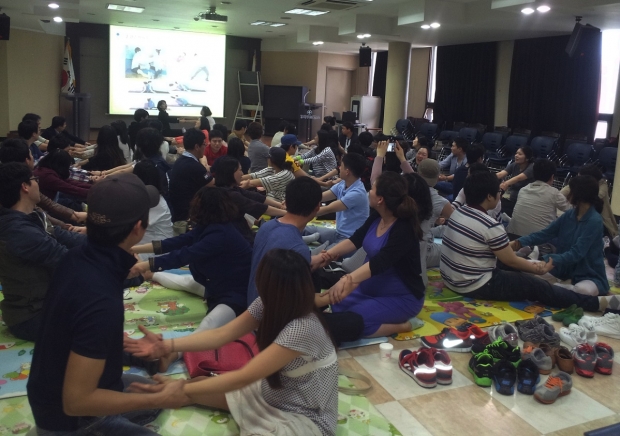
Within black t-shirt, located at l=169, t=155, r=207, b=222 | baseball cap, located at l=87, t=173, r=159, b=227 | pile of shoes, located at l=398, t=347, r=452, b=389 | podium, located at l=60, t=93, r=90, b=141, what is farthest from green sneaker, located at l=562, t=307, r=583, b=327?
podium, located at l=60, t=93, r=90, b=141

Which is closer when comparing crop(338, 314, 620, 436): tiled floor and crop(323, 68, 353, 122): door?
crop(338, 314, 620, 436): tiled floor

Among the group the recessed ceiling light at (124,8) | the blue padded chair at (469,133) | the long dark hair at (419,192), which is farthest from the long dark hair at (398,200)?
the recessed ceiling light at (124,8)

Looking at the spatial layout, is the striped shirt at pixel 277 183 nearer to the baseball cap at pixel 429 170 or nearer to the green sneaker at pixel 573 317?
the baseball cap at pixel 429 170

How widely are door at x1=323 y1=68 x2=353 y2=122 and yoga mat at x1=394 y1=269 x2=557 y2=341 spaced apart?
13833 millimetres

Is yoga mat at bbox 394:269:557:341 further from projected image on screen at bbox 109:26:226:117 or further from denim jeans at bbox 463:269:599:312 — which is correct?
projected image on screen at bbox 109:26:226:117

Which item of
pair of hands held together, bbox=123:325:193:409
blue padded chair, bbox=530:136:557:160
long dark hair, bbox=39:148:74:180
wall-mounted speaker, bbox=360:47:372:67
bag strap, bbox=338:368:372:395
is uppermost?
wall-mounted speaker, bbox=360:47:372:67

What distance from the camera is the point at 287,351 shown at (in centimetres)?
182

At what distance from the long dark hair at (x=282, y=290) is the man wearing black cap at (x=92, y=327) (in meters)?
0.39

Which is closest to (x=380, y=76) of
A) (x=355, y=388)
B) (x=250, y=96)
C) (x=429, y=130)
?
(x=250, y=96)

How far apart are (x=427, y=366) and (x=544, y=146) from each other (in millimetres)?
7966

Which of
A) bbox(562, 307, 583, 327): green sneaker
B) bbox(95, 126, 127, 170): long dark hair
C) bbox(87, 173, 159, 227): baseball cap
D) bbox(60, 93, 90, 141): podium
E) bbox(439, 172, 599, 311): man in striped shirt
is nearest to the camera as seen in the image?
bbox(87, 173, 159, 227): baseball cap

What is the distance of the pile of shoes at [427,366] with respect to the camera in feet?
9.46

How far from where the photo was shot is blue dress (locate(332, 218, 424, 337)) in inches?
132

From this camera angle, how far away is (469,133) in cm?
1169
